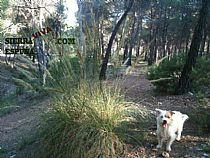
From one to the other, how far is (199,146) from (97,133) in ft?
4.18

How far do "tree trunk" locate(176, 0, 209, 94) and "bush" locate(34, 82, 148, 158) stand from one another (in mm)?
2906

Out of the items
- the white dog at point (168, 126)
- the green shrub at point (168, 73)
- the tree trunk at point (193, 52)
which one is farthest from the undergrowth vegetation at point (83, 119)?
the green shrub at point (168, 73)

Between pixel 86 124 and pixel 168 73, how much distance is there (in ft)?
13.1

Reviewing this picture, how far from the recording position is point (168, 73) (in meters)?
6.78

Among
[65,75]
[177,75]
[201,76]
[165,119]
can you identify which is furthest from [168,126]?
[177,75]

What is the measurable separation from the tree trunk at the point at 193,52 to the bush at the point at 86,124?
9.54 feet

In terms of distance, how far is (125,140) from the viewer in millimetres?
3477

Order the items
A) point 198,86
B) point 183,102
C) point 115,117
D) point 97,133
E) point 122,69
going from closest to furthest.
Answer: point 97,133 < point 115,117 < point 122,69 < point 183,102 < point 198,86

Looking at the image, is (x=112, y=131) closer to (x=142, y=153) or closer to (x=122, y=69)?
(x=142, y=153)

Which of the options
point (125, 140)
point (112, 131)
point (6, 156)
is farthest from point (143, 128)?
point (6, 156)

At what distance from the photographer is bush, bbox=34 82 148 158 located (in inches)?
123

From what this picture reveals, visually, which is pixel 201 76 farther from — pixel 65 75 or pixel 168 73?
pixel 65 75

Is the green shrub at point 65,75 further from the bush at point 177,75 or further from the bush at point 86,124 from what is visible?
the bush at point 177,75

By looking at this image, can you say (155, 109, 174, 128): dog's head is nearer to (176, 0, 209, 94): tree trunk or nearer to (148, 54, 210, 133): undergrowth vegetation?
(148, 54, 210, 133): undergrowth vegetation
